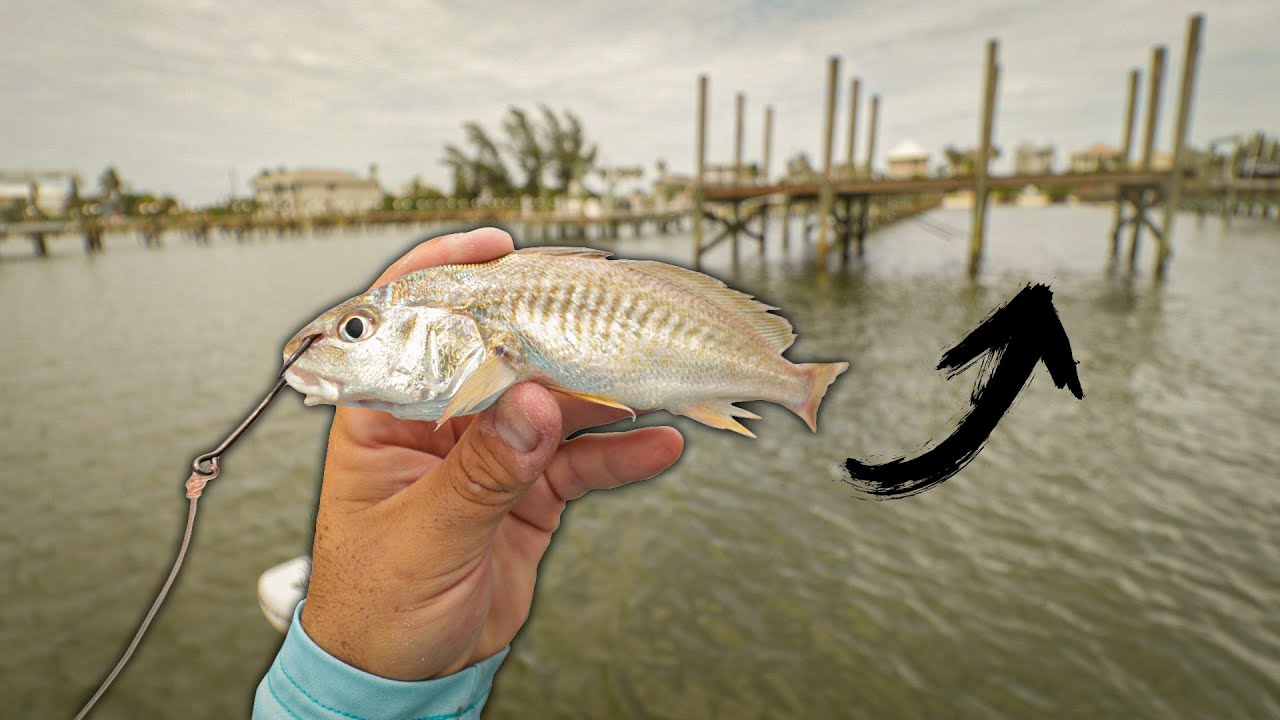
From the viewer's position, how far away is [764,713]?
5.83 meters

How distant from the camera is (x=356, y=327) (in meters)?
1.85

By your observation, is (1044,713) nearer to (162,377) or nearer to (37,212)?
(162,377)

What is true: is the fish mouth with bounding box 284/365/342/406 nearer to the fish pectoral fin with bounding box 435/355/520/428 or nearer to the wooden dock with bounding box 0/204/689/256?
the fish pectoral fin with bounding box 435/355/520/428

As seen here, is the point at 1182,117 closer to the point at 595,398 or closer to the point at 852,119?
the point at 852,119

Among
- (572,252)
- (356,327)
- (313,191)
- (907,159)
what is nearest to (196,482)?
(356,327)

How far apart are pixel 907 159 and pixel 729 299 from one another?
89.1 m

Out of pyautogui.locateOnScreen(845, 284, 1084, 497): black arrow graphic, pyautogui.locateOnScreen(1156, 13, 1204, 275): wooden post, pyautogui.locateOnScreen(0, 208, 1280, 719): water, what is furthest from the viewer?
pyautogui.locateOnScreen(1156, 13, 1204, 275): wooden post

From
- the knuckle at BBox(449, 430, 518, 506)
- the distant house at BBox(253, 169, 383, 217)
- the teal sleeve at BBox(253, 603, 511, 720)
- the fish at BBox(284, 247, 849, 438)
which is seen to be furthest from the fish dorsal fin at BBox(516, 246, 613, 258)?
the distant house at BBox(253, 169, 383, 217)

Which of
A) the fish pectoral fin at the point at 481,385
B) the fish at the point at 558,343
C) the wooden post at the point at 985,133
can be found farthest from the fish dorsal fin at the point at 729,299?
the wooden post at the point at 985,133

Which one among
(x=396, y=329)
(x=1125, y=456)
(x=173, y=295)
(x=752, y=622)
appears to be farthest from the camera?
(x=173, y=295)

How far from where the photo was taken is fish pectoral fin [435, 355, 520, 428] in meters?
1.78

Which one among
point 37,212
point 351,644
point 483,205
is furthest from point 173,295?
point 483,205

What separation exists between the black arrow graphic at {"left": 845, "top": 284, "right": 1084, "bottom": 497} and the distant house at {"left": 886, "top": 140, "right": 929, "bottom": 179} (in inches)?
3395

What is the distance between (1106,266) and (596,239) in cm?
4869
